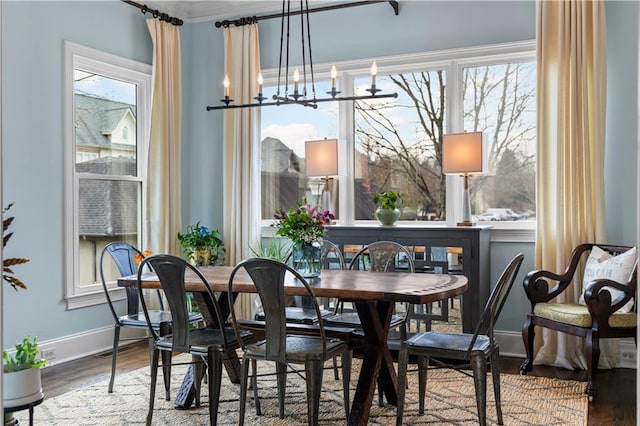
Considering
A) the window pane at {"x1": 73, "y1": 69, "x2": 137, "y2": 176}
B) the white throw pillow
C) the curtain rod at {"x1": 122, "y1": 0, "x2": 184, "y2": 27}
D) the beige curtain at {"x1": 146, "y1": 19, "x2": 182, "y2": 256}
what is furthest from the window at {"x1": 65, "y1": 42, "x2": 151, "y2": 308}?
the white throw pillow

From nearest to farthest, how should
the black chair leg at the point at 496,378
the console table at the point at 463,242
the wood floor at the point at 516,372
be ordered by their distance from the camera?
the black chair leg at the point at 496,378, the wood floor at the point at 516,372, the console table at the point at 463,242

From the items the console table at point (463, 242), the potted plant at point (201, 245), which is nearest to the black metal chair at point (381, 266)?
the console table at point (463, 242)

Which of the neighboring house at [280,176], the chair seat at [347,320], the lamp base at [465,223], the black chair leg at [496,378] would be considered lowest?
the black chair leg at [496,378]

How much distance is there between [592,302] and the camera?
3742 millimetres

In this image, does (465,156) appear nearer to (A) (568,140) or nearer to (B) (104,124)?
(A) (568,140)

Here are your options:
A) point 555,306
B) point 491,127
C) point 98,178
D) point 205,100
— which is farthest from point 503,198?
point 98,178

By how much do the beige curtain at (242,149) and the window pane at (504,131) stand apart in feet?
5.92

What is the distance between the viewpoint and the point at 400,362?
A: 120 inches

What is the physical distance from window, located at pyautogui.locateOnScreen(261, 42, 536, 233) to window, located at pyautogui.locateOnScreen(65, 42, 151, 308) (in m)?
1.37

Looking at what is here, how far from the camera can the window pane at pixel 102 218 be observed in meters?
4.85

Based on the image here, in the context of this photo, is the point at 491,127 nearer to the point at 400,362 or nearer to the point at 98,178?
the point at 400,362

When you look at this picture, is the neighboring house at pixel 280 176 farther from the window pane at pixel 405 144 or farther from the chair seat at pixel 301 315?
the chair seat at pixel 301 315

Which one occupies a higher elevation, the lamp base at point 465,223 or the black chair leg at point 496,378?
the lamp base at point 465,223

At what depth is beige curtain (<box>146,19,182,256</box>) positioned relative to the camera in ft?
17.5
